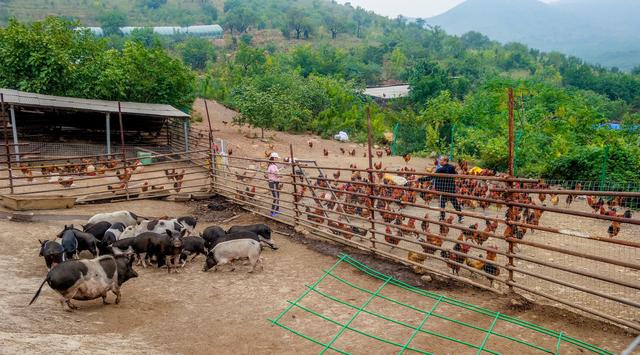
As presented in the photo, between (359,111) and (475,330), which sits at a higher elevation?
(359,111)

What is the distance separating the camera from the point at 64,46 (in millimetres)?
21703

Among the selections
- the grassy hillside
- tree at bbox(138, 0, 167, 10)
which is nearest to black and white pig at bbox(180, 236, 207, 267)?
the grassy hillside

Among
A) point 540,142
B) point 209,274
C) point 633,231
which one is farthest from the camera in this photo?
point 540,142

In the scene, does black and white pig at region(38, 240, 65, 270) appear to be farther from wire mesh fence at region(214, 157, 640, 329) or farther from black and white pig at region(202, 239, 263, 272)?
wire mesh fence at region(214, 157, 640, 329)

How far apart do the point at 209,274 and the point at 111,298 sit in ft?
5.21

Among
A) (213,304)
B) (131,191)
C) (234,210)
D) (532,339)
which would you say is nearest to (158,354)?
(213,304)

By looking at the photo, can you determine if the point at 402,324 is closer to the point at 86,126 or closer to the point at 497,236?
the point at 497,236

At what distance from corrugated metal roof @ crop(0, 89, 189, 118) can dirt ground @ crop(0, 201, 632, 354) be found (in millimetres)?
10355

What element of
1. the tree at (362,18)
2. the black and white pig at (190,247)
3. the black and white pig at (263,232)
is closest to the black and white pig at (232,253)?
the black and white pig at (190,247)

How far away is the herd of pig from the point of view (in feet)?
20.4

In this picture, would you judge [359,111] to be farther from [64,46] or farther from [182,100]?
[64,46]

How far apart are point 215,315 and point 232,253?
5.65 ft

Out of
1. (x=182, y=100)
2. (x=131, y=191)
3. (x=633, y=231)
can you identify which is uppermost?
(x=182, y=100)

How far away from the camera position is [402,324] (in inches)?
237
